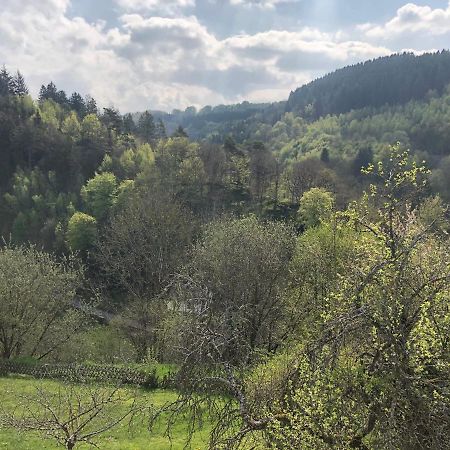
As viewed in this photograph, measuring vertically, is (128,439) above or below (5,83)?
below

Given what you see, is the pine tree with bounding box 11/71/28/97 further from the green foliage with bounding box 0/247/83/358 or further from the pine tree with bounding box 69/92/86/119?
the green foliage with bounding box 0/247/83/358

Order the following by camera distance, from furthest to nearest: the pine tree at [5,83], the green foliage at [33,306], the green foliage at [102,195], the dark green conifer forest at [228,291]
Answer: the pine tree at [5,83] < the green foliage at [102,195] < the green foliage at [33,306] < the dark green conifer forest at [228,291]

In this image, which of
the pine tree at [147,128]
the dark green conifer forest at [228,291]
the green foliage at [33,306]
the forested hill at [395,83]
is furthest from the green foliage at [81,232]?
the forested hill at [395,83]

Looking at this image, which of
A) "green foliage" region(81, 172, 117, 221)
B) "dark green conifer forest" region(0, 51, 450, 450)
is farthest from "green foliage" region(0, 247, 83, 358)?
"green foliage" region(81, 172, 117, 221)

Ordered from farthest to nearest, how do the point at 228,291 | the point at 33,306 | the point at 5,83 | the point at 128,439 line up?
the point at 5,83 → the point at 33,306 → the point at 228,291 → the point at 128,439

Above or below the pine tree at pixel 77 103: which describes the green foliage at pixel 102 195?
below

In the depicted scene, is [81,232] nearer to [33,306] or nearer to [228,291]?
[33,306]

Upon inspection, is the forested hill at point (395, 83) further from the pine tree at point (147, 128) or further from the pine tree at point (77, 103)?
the pine tree at point (77, 103)

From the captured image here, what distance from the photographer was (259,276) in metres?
22.6

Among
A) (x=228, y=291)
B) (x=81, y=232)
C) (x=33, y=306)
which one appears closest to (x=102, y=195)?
(x=81, y=232)

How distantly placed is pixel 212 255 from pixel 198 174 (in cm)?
4316

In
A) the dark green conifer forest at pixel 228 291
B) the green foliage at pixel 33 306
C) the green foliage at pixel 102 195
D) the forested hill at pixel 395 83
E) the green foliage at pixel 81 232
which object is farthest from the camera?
the forested hill at pixel 395 83

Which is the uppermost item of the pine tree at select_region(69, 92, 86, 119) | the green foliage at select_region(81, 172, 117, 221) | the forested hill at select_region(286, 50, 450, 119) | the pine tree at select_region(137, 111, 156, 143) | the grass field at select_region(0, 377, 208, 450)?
the forested hill at select_region(286, 50, 450, 119)

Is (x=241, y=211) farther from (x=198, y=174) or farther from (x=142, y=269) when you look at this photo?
(x=142, y=269)
